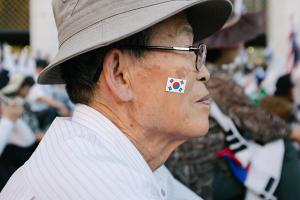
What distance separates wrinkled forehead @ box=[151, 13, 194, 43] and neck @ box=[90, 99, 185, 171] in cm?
22

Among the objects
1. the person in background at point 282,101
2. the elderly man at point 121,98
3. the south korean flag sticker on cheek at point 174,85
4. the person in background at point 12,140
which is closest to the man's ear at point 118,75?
the elderly man at point 121,98

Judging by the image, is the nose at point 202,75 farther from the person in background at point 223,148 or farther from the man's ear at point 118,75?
the person in background at point 223,148

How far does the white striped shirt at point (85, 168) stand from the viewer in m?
1.11

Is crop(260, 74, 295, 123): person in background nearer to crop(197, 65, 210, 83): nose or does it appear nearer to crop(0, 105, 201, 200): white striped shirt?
crop(197, 65, 210, 83): nose

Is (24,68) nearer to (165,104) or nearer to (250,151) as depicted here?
(250,151)

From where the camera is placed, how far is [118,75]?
55.1 inches

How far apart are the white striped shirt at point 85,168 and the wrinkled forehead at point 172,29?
271mm

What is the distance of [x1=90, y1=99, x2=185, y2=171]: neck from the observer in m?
1.41

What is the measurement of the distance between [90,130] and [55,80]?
0.39m

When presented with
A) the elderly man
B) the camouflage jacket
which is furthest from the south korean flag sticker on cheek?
the camouflage jacket

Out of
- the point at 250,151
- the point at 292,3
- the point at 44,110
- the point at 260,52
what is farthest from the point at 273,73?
the point at 260,52

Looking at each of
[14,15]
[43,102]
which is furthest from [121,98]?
[14,15]

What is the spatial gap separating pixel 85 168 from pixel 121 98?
12.4 inches

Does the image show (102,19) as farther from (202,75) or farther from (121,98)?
(202,75)
